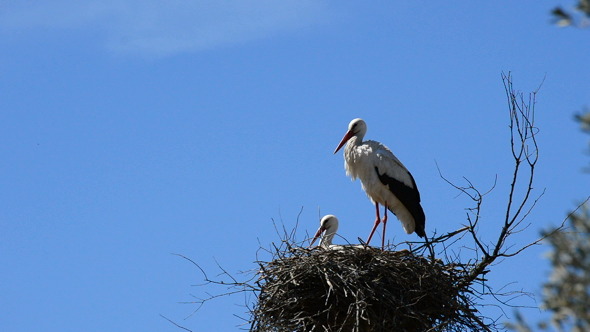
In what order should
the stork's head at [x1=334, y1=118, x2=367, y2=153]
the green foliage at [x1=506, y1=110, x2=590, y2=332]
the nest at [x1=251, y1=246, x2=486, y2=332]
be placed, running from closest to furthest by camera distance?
the green foliage at [x1=506, y1=110, x2=590, y2=332] → the nest at [x1=251, y1=246, x2=486, y2=332] → the stork's head at [x1=334, y1=118, x2=367, y2=153]

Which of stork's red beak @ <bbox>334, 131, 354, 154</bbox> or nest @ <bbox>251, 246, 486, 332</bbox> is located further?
stork's red beak @ <bbox>334, 131, 354, 154</bbox>

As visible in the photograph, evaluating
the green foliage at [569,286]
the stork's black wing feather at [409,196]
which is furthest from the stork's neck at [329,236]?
the green foliage at [569,286]

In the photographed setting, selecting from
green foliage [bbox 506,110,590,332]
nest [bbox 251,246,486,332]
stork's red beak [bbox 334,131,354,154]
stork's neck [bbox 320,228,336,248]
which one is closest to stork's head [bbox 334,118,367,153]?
stork's red beak [bbox 334,131,354,154]

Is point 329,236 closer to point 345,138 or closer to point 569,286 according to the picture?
point 345,138

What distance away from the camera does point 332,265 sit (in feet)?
25.5

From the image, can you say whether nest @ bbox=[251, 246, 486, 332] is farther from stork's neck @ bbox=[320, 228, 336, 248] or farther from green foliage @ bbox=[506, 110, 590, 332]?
green foliage @ bbox=[506, 110, 590, 332]

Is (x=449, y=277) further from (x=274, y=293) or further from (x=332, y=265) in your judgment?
(x=274, y=293)

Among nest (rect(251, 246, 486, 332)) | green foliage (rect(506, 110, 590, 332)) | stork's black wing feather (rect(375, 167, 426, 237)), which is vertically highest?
stork's black wing feather (rect(375, 167, 426, 237))

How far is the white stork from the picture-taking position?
1047 cm

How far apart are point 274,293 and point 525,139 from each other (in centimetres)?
240

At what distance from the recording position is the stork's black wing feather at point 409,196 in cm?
1047

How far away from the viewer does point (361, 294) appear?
7449 mm

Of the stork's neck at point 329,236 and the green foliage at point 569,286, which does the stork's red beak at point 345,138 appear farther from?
the green foliage at point 569,286

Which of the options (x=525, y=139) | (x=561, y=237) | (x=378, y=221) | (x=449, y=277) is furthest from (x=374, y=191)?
(x=561, y=237)
